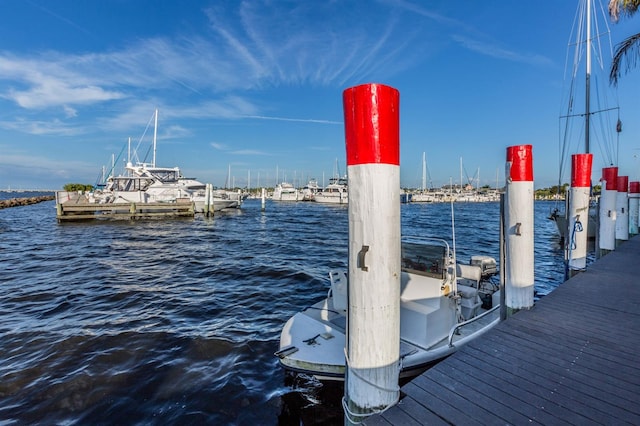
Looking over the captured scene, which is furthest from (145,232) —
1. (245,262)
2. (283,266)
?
(283,266)

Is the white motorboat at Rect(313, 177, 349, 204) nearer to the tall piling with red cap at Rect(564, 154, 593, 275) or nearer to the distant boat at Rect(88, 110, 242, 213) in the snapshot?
the distant boat at Rect(88, 110, 242, 213)

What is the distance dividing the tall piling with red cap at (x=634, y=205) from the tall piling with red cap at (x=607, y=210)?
5774 millimetres

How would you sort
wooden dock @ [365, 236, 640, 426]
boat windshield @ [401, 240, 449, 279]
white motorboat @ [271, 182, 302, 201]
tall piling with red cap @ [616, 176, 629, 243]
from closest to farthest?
wooden dock @ [365, 236, 640, 426]
boat windshield @ [401, 240, 449, 279]
tall piling with red cap @ [616, 176, 629, 243]
white motorboat @ [271, 182, 302, 201]

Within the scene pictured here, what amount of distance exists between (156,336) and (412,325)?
5.37 m

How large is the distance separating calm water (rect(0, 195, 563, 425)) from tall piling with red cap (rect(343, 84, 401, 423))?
2345mm

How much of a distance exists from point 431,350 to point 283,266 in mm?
9574

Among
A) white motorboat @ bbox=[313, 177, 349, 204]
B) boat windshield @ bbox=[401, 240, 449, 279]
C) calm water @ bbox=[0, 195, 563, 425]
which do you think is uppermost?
white motorboat @ bbox=[313, 177, 349, 204]

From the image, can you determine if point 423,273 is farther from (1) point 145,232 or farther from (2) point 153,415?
(1) point 145,232

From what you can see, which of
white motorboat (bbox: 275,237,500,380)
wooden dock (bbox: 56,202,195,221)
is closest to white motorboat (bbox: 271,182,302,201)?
wooden dock (bbox: 56,202,195,221)

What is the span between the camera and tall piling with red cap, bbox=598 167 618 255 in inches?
386

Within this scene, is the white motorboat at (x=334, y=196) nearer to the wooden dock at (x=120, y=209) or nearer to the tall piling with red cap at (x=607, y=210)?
the wooden dock at (x=120, y=209)

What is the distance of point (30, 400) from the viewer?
4.87 m

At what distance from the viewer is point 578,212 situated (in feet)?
24.1

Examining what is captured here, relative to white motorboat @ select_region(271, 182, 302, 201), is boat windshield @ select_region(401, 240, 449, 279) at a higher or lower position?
lower
